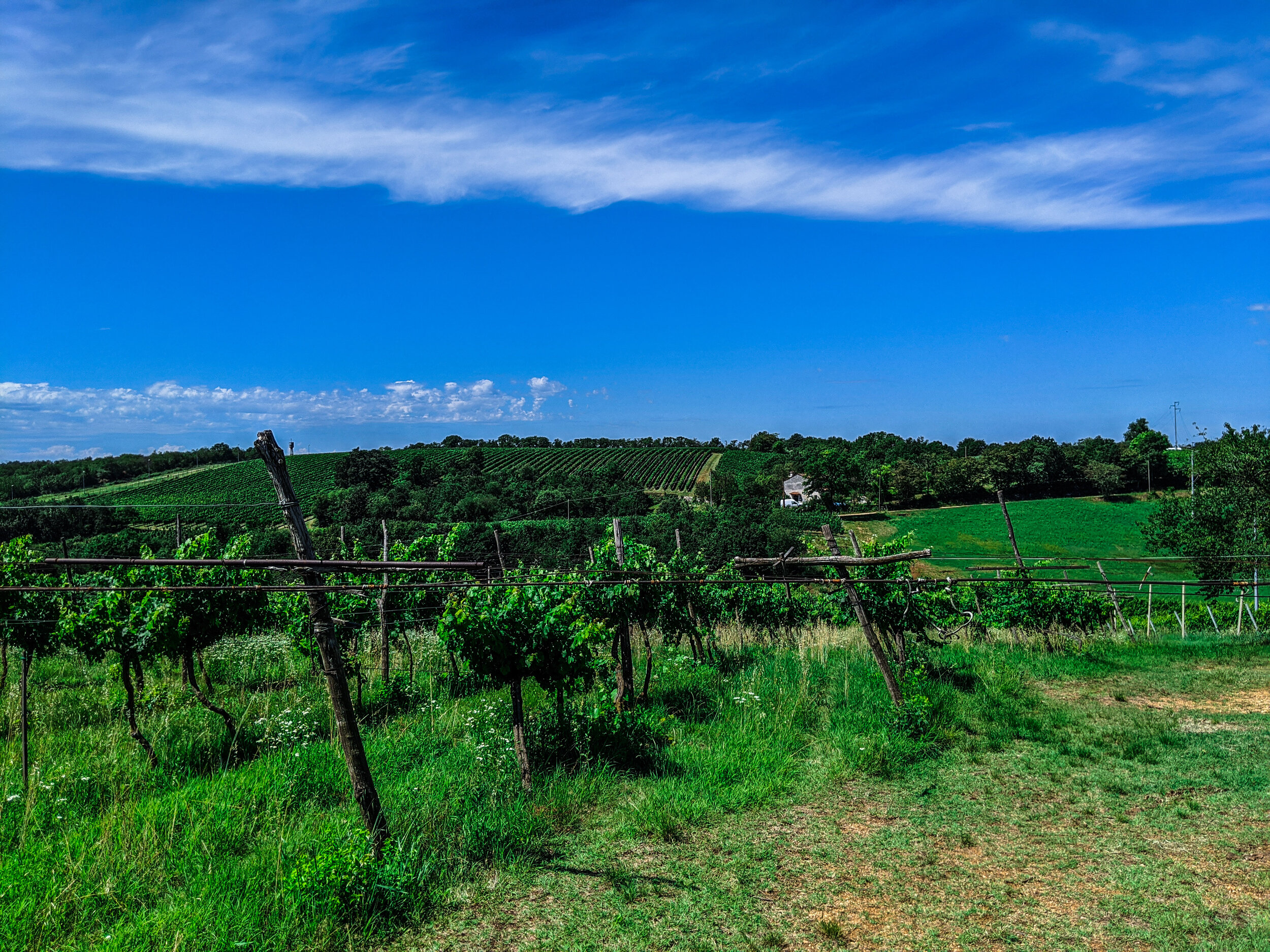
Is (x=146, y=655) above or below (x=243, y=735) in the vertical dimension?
above

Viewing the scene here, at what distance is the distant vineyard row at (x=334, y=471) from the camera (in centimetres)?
5388

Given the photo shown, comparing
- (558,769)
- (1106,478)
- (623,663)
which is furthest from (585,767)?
(1106,478)

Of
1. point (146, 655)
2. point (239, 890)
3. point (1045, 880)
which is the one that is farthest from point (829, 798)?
point (146, 655)

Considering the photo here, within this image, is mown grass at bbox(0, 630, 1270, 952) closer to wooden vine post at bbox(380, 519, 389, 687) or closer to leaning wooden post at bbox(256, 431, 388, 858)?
leaning wooden post at bbox(256, 431, 388, 858)

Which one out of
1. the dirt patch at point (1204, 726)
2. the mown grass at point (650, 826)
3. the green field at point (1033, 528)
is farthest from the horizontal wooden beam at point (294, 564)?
the green field at point (1033, 528)

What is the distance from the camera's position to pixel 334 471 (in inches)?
2734

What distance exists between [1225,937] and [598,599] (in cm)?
578

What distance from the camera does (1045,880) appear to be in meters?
4.80

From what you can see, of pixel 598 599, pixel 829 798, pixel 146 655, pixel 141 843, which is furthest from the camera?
pixel 598 599

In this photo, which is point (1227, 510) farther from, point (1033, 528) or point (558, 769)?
point (1033, 528)

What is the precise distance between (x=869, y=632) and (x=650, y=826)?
3.76 m

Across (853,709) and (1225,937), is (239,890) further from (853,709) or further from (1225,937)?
(853,709)

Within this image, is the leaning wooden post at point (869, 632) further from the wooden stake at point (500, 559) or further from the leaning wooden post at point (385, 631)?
the leaning wooden post at point (385, 631)

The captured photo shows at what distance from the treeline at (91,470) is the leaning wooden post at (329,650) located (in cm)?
2865
